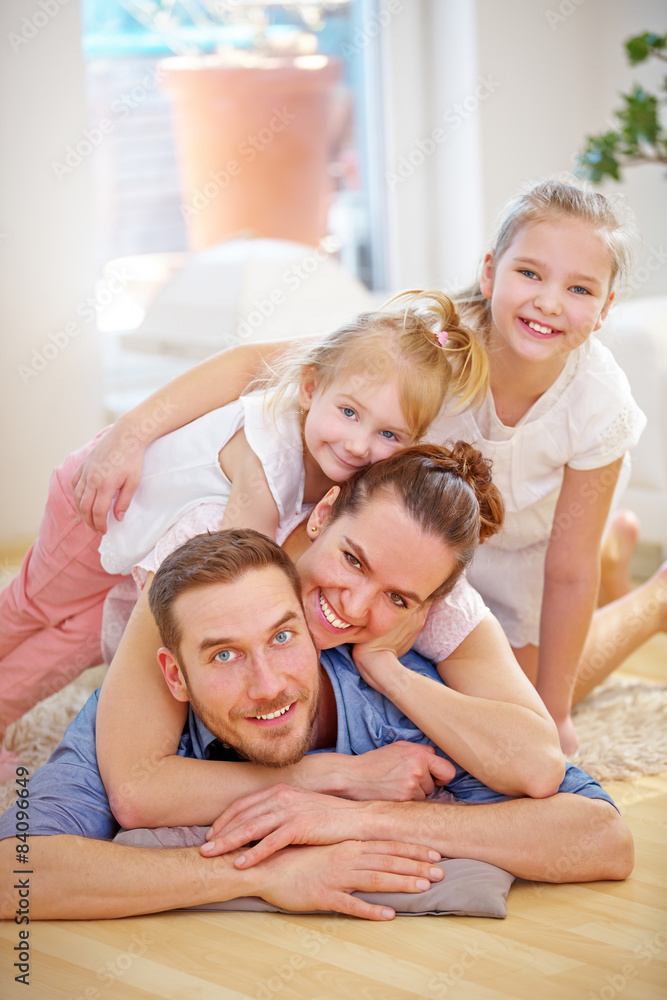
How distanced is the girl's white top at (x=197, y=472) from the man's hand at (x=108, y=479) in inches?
1.2

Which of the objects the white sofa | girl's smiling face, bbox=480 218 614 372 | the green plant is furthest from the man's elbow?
the green plant

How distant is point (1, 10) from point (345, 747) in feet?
7.88

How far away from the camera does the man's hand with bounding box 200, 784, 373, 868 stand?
4.81ft

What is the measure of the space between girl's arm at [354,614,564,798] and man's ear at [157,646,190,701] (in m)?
0.30

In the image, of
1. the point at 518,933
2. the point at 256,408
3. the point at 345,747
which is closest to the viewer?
the point at 518,933

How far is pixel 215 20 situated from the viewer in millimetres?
3898

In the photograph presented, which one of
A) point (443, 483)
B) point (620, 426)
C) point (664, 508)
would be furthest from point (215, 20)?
point (443, 483)

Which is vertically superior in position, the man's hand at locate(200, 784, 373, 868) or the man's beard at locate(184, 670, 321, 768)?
the man's beard at locate(184, 670, 321, 768)

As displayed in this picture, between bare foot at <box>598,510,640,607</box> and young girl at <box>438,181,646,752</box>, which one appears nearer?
young girl at <box>438,181,646,752</box>

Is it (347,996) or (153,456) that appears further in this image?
(153,456)

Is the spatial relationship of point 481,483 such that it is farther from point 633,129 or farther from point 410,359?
point 633,129

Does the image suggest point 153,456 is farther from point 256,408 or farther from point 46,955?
point 46,955

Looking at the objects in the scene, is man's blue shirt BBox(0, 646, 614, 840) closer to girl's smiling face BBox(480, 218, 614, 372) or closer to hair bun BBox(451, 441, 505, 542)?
hair bun BBox(451, 441, 505, 542)

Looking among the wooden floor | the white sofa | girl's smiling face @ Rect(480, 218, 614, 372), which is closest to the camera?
the wooden floor
